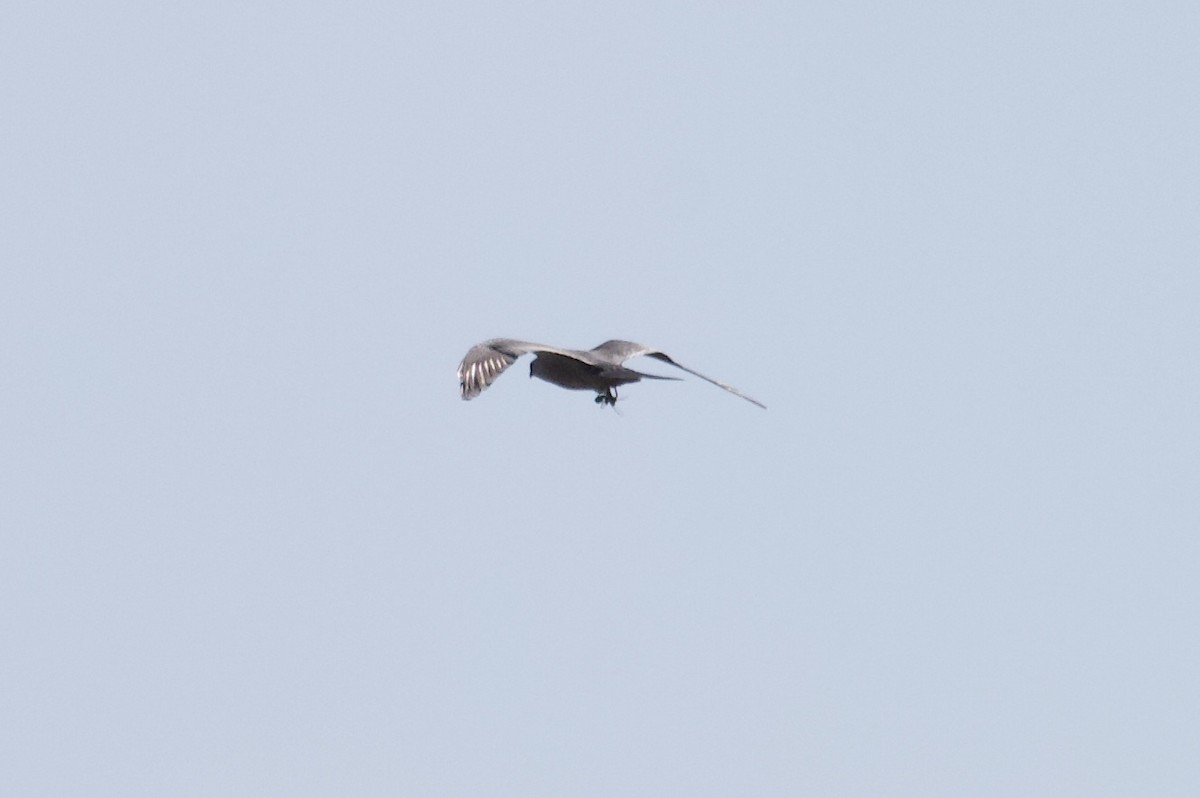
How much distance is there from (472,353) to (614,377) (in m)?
3.61

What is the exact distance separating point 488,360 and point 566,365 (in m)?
3.21

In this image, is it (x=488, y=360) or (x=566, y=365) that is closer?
(x=488, y=360)

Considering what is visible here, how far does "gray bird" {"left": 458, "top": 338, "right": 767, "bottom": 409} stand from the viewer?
3759cm

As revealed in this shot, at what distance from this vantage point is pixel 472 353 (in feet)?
126

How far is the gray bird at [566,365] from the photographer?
1480 inches

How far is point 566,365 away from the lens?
40.8 meters

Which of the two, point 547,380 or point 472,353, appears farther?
point 547,380

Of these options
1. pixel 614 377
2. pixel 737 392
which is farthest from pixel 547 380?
pixel 737 392

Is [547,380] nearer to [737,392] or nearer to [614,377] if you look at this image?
[614,377]

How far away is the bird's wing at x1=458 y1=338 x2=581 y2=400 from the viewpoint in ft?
122

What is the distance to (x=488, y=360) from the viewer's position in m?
38.0

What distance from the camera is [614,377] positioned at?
40.4m

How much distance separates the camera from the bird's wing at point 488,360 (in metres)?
→ 37.3
